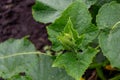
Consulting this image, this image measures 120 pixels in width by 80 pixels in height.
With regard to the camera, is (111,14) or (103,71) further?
(103,71)

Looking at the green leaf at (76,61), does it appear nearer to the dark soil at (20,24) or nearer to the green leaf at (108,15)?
the green leaf at (108,15)

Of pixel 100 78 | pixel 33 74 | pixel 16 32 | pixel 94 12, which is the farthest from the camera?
pixel 16 32

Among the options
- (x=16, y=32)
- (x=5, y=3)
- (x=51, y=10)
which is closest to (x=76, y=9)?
(x=51, y=10)

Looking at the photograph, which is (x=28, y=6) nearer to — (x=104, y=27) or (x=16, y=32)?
(x=16, y=32)

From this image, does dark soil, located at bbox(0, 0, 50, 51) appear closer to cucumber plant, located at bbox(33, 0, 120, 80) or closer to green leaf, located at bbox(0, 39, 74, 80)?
green leaf, located at bbox(0, 39, 74, 80)

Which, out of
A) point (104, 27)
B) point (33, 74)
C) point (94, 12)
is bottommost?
point (33, 74)

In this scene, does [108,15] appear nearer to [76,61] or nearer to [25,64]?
[76,61]

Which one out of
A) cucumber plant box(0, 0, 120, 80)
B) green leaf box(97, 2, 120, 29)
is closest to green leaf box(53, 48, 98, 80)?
cucumber plant box(0, 0, 120, 80)

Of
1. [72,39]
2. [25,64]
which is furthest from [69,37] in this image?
[25,64]

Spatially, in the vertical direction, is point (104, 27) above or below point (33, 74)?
above
